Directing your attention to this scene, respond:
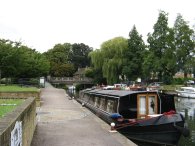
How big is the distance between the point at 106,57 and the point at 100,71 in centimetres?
440

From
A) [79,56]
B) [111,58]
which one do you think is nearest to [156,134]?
[111,58]

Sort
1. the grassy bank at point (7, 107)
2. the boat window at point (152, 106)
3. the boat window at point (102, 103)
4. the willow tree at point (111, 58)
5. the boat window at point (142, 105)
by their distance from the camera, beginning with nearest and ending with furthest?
1. the grassy bank at point (7, 107)
2. the boat window at point (142, 105)
3. the boat window at point (152, 106)
4. the boat window at point (102, 103)
5. the willow tree at point (111, 58)

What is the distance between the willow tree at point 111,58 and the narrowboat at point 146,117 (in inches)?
1853

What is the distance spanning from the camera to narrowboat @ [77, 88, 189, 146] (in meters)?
16.4

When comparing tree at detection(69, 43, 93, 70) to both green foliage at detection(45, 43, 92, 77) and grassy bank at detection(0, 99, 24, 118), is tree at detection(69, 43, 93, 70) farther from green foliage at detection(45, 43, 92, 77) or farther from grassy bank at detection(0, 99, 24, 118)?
grassy bank at detection(0, 99, 24, 118)

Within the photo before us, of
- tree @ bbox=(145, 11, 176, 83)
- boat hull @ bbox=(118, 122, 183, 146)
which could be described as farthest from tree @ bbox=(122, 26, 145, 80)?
boat hull @ bbox=(118, 122, 183, 146)

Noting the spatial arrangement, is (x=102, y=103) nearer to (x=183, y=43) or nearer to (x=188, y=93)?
(x=188, y=93)

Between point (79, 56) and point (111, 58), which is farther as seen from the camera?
point (79, 56)

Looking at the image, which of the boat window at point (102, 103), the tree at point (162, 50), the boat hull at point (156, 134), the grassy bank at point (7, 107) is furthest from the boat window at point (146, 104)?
the tree at point (162, 50)

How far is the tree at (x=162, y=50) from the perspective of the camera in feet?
237

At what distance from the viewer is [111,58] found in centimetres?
7244

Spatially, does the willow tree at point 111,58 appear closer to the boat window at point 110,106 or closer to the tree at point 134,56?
the tree at point 134,56

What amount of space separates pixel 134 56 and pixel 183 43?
31.9 feet

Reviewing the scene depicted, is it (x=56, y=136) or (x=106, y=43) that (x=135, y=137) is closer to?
(x=56, y=136)
